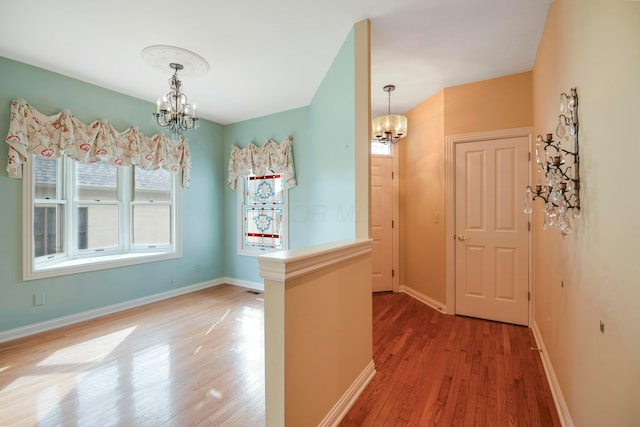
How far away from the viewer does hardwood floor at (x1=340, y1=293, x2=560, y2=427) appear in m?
1.68

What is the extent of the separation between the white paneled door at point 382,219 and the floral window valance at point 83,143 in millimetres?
2914

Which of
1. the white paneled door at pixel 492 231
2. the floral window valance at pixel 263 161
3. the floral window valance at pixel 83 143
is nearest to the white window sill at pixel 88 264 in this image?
the floral window valance at pixel 83 143

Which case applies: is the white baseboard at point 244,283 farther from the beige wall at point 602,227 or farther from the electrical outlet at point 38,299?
the beige wall at point 602,227

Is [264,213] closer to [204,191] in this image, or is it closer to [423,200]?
[204,191]

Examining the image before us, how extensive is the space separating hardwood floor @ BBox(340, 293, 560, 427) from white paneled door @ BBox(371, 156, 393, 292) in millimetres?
1134

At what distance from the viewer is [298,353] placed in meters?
1.32

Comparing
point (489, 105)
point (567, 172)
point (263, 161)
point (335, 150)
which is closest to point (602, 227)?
point (567, 172)

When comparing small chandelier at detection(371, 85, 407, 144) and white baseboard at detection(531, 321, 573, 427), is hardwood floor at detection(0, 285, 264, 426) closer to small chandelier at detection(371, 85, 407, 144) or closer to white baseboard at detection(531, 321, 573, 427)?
white baseboard at detection(531, 321, 573, 427)

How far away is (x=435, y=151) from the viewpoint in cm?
348

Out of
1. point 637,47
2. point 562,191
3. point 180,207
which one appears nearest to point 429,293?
point 562,191

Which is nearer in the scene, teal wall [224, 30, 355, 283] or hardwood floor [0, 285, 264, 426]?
hardwood floor [0, 285, 264, 426]

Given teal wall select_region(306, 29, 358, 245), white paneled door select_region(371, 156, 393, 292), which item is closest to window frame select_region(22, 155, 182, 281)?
teal wall select_region(306, 29, 358, 245)

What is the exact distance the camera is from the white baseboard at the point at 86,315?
272 cm

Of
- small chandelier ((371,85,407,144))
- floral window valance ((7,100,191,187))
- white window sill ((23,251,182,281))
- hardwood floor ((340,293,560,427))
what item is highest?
small chandelier ((371,85,407,144))
